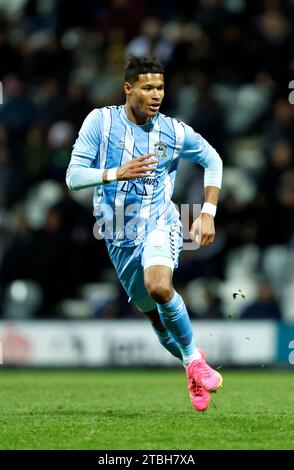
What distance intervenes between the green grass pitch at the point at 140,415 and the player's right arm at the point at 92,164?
1583 mm

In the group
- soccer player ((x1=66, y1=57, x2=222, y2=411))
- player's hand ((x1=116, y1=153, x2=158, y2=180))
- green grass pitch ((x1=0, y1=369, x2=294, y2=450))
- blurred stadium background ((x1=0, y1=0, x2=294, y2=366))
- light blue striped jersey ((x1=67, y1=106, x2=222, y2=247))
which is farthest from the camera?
blurred stadium background ((x1=0, y1=0, x2=294, y2=366))

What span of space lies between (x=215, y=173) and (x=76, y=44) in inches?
368

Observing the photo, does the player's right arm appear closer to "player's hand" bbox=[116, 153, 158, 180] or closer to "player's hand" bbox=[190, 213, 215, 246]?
"player's hand" bbox=[116, 153, 158, 180]

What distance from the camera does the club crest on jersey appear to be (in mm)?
7809

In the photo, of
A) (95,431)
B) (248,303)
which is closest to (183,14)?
(248,303)

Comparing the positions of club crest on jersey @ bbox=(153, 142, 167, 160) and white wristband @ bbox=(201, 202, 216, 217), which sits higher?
club crest on jersey @ bbox=(153, 142, 167, 160)

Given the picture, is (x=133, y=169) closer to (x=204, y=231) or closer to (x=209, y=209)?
(x=204, y=231)

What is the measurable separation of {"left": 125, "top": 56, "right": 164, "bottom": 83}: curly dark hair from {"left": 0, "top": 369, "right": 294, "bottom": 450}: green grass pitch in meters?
2.35

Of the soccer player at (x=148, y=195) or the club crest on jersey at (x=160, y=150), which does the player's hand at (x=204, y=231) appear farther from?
the club crest on jersey at (x=160, y=150)

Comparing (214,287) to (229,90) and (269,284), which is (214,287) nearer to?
(269,284)

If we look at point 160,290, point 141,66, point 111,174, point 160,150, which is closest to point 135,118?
point 160,150

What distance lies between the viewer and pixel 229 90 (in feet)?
51.4

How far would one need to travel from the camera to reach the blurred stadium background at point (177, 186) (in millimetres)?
13664

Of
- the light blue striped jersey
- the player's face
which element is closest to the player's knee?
the light blue striped jersey
